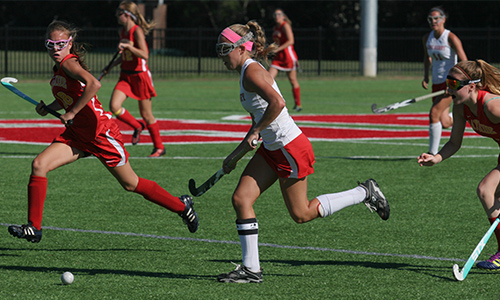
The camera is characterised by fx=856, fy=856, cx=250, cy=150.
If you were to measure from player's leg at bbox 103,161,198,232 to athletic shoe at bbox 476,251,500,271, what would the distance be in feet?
7.65

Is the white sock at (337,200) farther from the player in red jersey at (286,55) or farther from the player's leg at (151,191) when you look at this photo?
the player in red jersey at (286,55)

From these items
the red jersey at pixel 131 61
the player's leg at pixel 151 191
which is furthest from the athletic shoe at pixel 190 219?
the red jersey at pixel 131 61

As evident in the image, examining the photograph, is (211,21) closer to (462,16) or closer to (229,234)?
(462,16)

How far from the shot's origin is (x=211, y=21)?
177ft

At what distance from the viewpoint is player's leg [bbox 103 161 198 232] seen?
6.92 metres

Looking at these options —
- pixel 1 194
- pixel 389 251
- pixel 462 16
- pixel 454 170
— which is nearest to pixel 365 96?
pixel 454 170

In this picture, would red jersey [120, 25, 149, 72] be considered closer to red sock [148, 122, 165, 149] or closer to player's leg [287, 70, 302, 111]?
red sock [148, 122, 165, 149]

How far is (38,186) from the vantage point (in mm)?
6617

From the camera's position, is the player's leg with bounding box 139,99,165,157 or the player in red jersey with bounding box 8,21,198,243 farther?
the player's leg with bounding box 139,99,165,157

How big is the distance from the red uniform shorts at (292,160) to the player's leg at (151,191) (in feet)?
4.58

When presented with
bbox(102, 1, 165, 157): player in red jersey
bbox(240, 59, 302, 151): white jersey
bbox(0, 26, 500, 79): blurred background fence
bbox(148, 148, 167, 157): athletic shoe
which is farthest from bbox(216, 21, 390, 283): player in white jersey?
bbox(0, 26, 500, 79): blurred background fence

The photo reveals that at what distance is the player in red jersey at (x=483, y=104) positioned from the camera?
6.00 m

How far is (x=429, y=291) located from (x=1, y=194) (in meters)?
5.31

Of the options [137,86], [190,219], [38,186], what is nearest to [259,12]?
[137,86]
